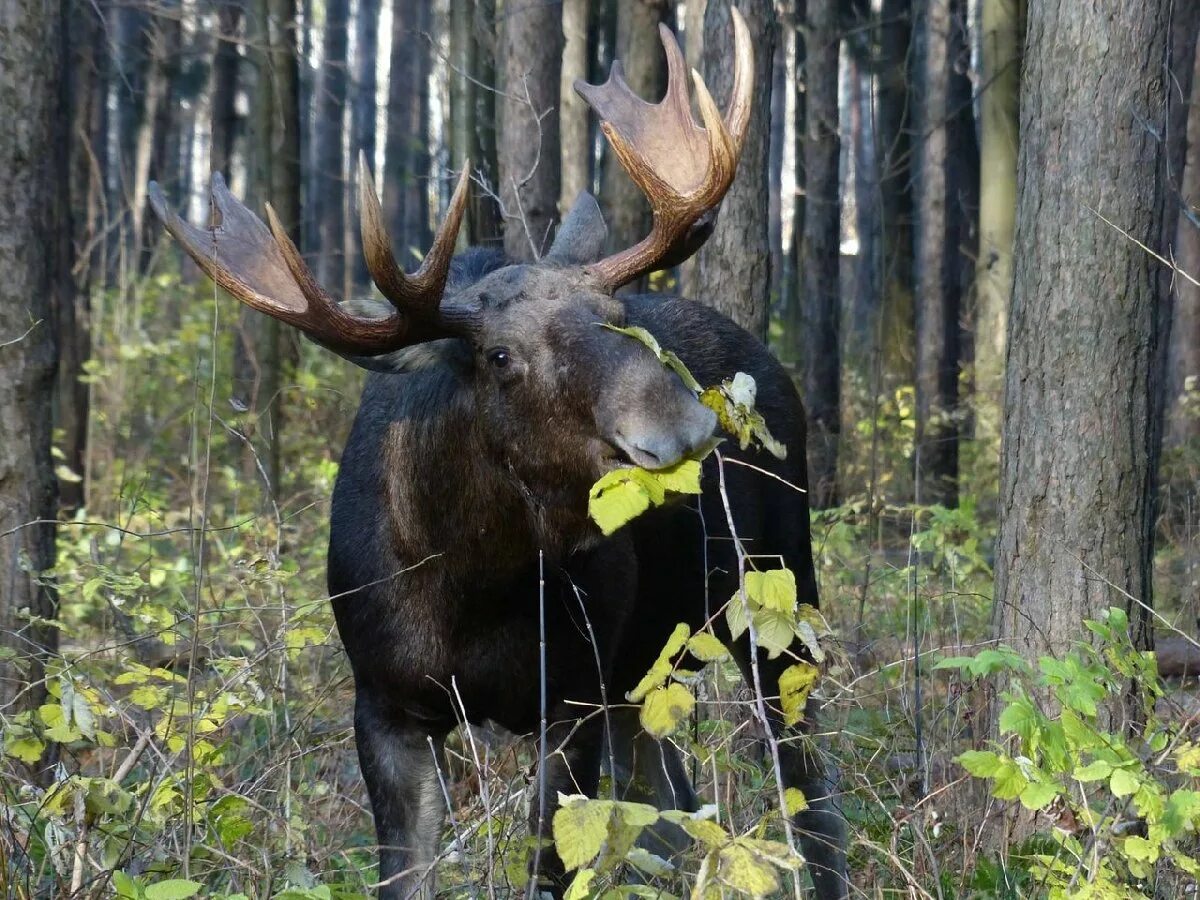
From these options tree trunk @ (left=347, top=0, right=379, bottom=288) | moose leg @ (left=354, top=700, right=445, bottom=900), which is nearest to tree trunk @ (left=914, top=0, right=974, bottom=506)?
moose leg @ (left=354, top=700, right=445, bottom=900)

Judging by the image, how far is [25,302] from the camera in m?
6.05

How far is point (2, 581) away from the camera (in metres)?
6.01

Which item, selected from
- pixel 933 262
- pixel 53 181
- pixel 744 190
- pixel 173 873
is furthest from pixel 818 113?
pixel 173 873

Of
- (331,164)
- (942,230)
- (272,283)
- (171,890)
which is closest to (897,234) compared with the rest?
(942,230)

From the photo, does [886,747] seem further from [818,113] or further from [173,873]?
[818,113]

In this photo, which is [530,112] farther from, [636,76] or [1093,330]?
[1093,330]

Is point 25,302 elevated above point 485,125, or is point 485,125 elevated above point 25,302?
point 485,125

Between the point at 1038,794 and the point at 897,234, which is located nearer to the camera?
the point at 1038,794

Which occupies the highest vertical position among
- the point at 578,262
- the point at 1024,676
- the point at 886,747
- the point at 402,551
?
the point at 578,262

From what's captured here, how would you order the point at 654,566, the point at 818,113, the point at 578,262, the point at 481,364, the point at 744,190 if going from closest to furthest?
the point at 481,364, the point at 578,262, the point at 654,566, the point at 744,190, the point at 818,113

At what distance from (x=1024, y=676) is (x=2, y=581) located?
3975 mm

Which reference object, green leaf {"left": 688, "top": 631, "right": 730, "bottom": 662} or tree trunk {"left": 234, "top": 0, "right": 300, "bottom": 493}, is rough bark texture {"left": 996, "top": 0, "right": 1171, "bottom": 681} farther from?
tree trunk {"left": 234, "top": 0, "right": 300, "bottom": 493}

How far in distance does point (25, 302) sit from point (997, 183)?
12.3 meters

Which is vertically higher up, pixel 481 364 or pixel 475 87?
pixel 475 87
